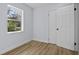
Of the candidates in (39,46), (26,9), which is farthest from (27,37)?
(26,9)

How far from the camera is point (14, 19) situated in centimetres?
199

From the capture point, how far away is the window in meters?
1.94

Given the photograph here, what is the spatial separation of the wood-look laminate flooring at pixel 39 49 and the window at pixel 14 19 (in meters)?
0.41

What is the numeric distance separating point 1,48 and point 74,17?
1.68 metres

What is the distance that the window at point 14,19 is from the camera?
1.94 meters

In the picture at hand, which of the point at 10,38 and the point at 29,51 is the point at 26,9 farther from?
the point at 29,51

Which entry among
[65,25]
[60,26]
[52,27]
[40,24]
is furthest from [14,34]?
[65,25]

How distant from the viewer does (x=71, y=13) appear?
6.97 ft

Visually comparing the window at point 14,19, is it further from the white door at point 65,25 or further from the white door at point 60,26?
the white door at point 65,25

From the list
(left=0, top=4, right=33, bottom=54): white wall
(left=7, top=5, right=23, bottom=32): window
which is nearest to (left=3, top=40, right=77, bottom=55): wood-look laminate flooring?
(left=0, top=4, right=33, bottom=54): white wall

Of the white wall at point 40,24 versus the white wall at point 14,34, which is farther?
the white wall at point 40,24

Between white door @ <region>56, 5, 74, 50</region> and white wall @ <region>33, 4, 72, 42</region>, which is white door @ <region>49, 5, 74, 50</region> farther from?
white wall @ <region>33, 4, 72, 42</region>

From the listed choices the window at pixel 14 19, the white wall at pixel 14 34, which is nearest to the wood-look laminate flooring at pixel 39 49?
the white wall at pixel 14 34

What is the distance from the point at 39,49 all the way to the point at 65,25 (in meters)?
0.80
